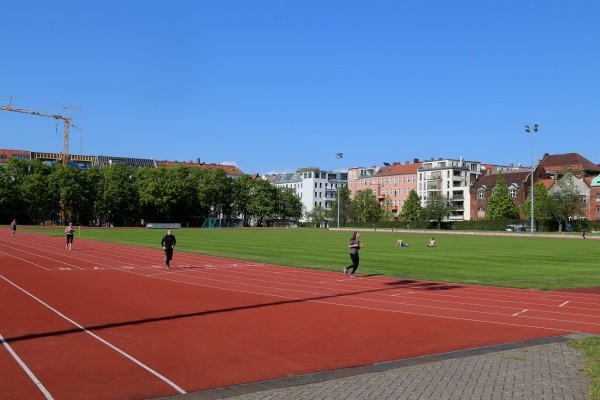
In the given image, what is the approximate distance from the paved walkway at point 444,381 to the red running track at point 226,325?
0.57m

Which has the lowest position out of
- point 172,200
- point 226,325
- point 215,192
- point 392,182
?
point 226,325

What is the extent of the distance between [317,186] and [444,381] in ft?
546

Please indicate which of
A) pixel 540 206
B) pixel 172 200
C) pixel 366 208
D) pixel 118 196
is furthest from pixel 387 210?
pixel 118 196

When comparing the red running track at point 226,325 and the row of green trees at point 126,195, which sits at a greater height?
the row of green trees at point 126,195

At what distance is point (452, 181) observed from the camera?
132 meters

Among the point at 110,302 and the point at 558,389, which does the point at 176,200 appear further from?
the point at 558,389

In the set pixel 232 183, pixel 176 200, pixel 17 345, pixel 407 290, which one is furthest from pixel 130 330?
pixel 232 183

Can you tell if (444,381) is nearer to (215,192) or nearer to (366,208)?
(215,192)

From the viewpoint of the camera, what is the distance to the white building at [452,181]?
128 m

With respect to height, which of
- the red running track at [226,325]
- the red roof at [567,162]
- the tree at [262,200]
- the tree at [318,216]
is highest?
the red roof at [567,162]

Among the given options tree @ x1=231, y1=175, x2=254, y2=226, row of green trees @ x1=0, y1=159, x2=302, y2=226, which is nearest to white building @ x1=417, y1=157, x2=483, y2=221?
row of green trees @ x1=0, y1=159, x2=302, y2=226

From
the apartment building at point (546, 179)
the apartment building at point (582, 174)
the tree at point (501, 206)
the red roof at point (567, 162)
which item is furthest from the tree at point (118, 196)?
the red roof at point (567, 162)

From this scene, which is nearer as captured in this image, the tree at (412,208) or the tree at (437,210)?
the tree at (437,210)

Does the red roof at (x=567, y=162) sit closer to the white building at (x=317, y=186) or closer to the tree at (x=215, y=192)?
the white building at (x=317, y=186)
